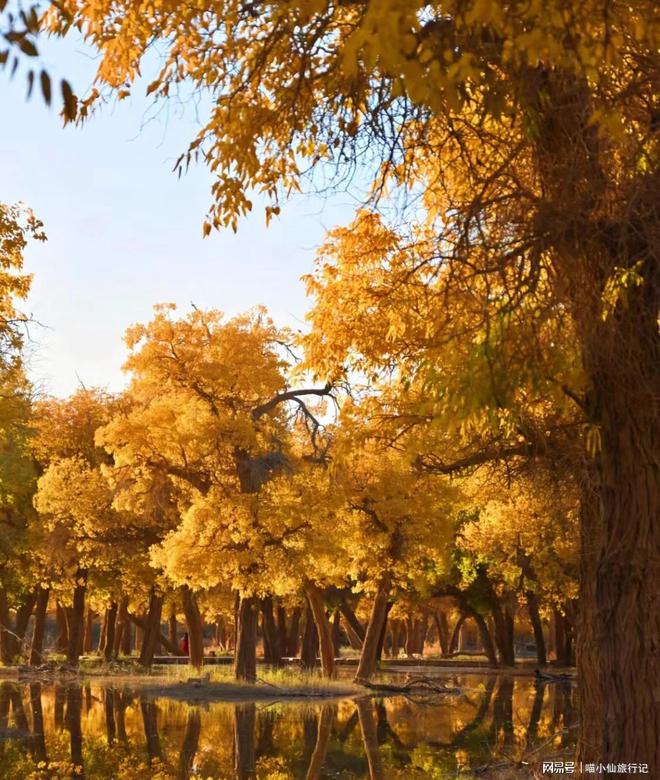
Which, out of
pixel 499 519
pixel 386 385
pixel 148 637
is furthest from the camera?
pixel 148 637

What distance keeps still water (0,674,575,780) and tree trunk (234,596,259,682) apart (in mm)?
3512

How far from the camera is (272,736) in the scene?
62.4ft

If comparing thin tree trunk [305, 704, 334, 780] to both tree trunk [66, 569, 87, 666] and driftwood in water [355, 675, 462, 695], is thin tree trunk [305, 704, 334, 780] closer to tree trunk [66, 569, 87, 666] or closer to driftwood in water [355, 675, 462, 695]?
driftwood in water [355, 675, 462, 695]

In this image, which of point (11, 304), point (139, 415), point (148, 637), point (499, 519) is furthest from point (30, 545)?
point (11, 304)

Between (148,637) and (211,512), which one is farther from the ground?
(211,512)

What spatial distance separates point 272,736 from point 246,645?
538 inches

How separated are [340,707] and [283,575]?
428 centimetres

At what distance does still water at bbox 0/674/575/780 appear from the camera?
14.6m

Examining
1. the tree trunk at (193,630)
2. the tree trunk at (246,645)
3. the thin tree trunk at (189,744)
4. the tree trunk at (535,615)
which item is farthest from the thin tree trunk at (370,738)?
the tree trunk at (535,615)

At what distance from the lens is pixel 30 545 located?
40.8 meters

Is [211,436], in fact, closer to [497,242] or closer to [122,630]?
[497,242]

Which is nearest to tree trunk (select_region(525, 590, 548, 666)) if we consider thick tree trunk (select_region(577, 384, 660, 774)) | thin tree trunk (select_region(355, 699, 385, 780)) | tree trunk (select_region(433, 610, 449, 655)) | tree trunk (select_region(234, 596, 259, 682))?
tree trunk (select_region(433, 610, 449, 655))

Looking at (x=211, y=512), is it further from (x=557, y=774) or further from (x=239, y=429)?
(x=557, y=774)

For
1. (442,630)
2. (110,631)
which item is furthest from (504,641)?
(110,631)
